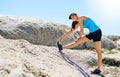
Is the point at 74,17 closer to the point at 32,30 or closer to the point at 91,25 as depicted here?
the point at 91,25

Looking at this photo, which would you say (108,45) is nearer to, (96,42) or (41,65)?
(96,42)

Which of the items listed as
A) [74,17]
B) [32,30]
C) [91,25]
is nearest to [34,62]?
[74,17]

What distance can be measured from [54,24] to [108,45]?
6.36 metres

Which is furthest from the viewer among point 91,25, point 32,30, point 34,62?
point 32,30

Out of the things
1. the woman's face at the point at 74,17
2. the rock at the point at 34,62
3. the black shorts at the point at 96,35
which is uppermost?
the woman's face at the point at 74,17

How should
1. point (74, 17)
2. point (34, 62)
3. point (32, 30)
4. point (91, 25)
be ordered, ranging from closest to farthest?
point (34, 62) < point (74, 17) < point (91, 25) < point (32, 30)

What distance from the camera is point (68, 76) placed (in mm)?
11391

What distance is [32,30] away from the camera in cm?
2084

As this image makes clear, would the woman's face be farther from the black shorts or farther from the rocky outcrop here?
the rocky outcrop

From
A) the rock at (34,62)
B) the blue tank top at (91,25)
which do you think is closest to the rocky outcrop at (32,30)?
the rock at (34,62)

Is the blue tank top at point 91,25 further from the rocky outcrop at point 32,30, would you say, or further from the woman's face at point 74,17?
the rocky outcrop at point 32,30

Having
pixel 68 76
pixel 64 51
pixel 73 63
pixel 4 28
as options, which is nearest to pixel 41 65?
pixel 68 76

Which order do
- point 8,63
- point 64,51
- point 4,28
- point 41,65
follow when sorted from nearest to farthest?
1. point 8,63
2. point 41,65
3. point 64,51
4. point 4,28

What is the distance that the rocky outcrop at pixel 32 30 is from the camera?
19.5 metres
